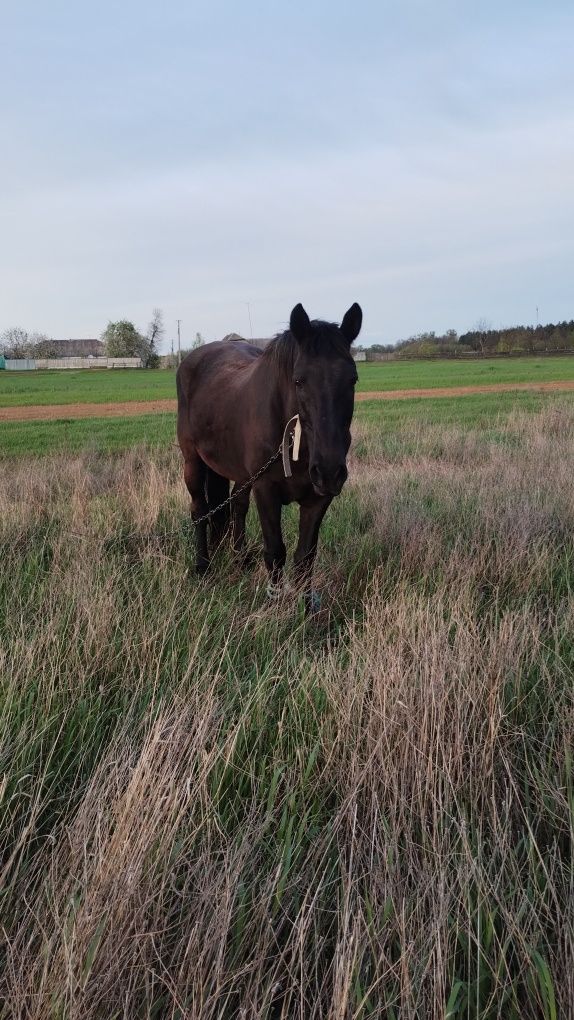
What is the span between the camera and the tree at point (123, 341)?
325ft

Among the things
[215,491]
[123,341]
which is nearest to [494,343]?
[123,341]

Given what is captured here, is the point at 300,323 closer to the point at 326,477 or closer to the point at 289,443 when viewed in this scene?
the point at 289,443

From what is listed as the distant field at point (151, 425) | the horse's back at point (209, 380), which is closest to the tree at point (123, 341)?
the distant field at point (151, 425)

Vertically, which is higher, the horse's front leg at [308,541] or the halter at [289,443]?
the halter at [289,443]

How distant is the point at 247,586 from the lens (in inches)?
180

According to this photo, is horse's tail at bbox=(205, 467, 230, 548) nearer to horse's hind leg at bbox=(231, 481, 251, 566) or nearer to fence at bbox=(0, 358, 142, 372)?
horse's hind leg at bbox=(231, 481, 251, 566)

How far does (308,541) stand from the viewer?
168 inches

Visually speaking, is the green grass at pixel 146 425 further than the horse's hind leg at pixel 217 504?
Yes

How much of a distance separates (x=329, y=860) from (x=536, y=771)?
0.80m

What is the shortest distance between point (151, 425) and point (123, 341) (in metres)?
87.2

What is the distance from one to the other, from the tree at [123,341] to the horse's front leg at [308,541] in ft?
325

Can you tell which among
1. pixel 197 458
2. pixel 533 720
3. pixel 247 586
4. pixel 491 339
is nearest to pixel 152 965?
pixel 533 720

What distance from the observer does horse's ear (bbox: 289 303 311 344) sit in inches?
134

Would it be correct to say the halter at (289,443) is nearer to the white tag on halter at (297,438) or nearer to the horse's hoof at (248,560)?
the white tag on halter at (297,438)
